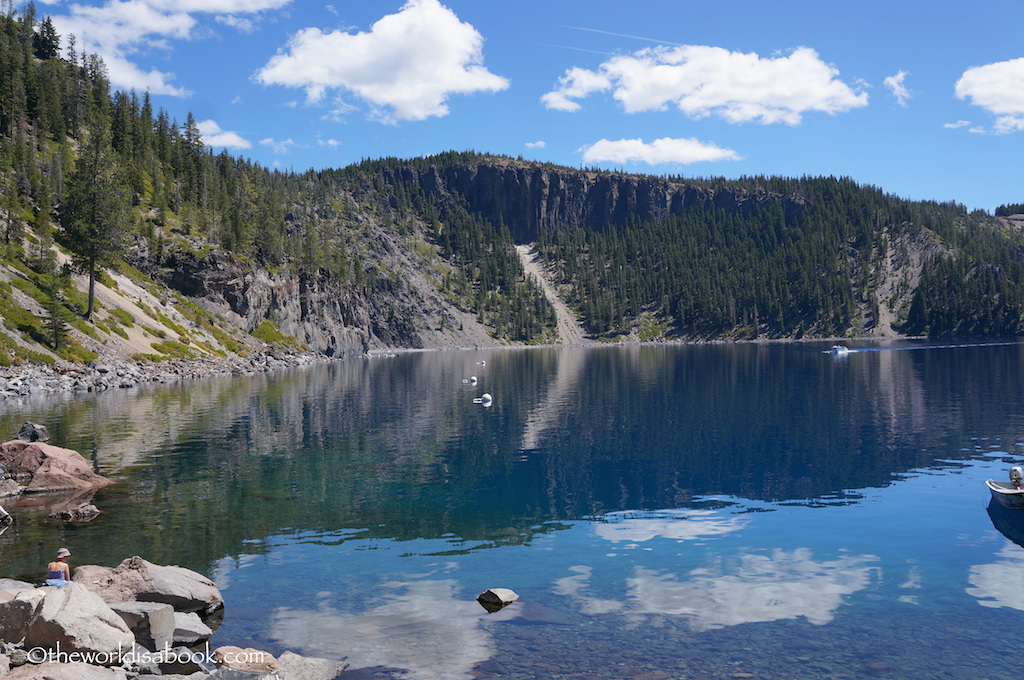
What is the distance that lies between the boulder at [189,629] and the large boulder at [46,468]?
68.9ft

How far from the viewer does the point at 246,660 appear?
677 inches

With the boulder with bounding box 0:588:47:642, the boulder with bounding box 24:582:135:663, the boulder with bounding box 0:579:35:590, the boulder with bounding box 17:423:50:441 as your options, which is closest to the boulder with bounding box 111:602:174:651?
the boulder with bounding box 24:582:135:663

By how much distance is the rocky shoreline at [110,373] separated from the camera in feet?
255

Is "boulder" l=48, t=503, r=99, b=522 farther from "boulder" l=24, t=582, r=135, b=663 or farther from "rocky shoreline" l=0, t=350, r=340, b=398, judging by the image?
"rocky shoreline" l=0, t=350, r=340, b=398

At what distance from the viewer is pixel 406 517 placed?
1294 inches

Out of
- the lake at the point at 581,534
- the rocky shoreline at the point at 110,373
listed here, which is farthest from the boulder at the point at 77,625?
the rocky shoreline at the point at 110,373

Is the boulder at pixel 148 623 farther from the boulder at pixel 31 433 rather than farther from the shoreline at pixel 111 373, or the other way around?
the shoreline at pixel 111 373

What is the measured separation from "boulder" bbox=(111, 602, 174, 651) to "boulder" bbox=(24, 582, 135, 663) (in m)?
0.65

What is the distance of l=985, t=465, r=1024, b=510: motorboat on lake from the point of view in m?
30.8

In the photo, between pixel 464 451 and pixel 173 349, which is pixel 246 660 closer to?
pixel 464 451

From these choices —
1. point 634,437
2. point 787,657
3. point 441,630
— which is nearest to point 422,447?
point 634,437

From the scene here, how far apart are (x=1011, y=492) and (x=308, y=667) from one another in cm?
2952

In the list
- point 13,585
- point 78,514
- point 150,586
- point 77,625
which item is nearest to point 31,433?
point 78,514

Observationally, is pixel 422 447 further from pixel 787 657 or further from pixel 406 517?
pixel 787 657
